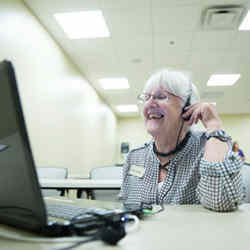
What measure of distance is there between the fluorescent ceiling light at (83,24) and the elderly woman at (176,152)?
2.13 metres

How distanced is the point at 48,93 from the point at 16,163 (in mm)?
3047

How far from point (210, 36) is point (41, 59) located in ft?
7.80

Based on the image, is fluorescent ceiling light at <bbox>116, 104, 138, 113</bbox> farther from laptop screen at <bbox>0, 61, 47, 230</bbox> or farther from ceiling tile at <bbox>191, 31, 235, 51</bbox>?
laptop screen at <bbox>0, 61, 47, 230</bbox>

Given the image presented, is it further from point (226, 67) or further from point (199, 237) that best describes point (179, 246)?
point (226, 67)

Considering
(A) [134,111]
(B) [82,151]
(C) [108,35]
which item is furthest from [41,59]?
(A) [134,111]

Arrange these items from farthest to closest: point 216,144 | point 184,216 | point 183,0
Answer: point 183,0 < point 216,144 < point 184,216

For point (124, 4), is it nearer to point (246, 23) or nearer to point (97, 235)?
point (246, 23)

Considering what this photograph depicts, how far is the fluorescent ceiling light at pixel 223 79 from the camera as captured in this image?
5.05 meters

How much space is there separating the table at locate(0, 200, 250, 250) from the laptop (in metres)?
0.04

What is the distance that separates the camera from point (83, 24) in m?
3.13

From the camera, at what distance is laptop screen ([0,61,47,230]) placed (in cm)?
37

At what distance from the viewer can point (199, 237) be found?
47cm

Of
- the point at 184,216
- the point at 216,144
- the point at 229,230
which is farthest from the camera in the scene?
the point at 216,144

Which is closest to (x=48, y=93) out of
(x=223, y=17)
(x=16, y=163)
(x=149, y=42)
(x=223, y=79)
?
(x=149, y=42)
